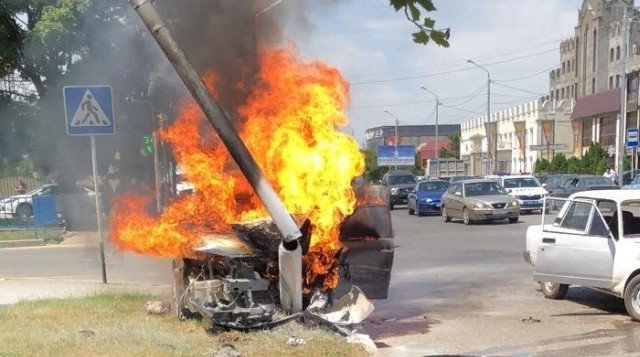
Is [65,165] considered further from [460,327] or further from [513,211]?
[460,327]

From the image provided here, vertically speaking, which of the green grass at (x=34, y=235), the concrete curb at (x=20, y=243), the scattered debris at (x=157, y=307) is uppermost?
the scattered debris at (x=157, y=307)

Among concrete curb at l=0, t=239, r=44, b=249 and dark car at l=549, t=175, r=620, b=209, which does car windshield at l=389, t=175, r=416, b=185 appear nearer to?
dark car at l=549, t=175, r=620, b=209

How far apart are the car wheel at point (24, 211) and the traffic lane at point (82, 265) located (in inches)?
180

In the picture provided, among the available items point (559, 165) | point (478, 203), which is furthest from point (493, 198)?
point (559, 165)

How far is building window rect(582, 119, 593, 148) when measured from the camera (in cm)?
6106

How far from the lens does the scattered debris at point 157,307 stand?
7906 millimetres

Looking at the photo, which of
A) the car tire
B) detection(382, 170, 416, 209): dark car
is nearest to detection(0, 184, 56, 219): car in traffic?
detection(382, 170, 416, 209): dark car

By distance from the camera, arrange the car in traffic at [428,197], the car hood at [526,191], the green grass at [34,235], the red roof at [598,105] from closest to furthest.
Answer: the green grass at [34,235] → the car hood at [526,191] → the car in traffic at [428,197] → the red roof at [598,105]

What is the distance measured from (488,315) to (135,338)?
4.49 metres

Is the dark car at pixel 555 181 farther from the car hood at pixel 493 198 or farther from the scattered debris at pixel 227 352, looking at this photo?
the scattered debris at pixel 227 352

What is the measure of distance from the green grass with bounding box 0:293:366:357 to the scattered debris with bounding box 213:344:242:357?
69 millimetres

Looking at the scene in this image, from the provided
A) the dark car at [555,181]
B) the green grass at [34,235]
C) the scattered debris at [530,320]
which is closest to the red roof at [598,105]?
the dark car at [555,181]

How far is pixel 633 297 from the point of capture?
7.91 meters

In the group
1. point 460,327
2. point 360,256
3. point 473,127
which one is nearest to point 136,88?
point 360,256
